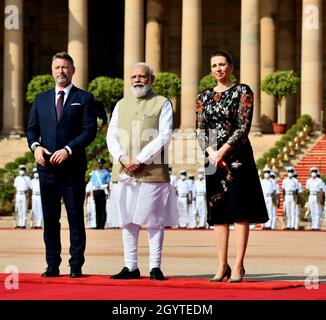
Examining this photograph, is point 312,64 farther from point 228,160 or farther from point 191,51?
point 228,160

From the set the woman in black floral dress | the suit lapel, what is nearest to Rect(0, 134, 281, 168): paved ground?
the suit lapel

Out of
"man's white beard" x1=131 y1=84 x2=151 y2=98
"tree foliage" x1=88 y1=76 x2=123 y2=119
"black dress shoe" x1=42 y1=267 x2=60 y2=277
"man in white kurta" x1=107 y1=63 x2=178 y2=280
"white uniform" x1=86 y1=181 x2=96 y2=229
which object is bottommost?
"white uniform" x1=86 y1=181 x2=96 y2=229

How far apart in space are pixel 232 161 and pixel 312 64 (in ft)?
143

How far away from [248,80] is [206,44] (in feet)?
41.9

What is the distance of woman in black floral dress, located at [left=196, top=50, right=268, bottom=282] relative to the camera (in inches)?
587

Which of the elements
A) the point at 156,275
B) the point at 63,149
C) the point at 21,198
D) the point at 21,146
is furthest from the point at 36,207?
the point at 156,275

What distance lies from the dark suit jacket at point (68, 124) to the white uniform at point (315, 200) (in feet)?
77.1

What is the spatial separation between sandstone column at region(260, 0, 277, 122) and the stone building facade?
0.05 m

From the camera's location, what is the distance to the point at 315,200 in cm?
3931

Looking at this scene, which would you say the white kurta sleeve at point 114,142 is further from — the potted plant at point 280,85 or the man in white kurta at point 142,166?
the potted plant at point 280,85

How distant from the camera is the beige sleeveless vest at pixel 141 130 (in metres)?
15.3

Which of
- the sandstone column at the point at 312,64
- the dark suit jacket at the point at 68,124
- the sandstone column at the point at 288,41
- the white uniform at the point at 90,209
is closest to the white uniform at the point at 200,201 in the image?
the white uniform at the point at 90,209

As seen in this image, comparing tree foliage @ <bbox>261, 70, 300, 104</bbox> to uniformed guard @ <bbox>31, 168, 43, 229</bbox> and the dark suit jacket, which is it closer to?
uniformed guard @ <bbox>31, 168, 43, 229</bbox>

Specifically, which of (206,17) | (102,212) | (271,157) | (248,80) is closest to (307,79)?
(248,80)
